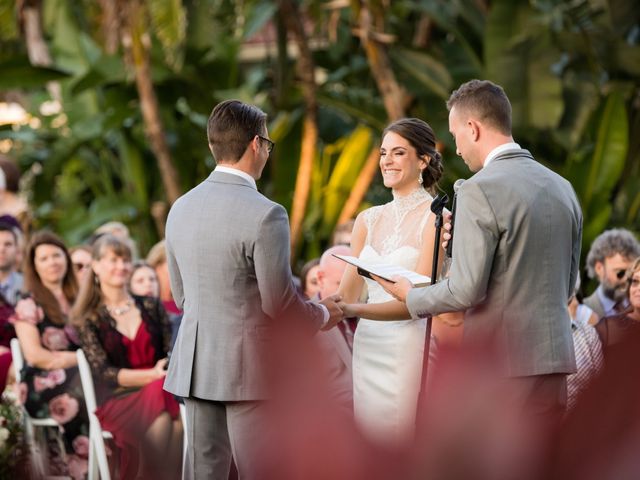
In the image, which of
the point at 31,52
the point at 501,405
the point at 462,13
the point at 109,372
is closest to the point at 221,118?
the point at 501,405

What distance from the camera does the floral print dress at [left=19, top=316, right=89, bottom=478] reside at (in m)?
6.23

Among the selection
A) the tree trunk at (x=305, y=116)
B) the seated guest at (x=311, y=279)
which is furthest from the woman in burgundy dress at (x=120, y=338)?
the tree trunk at (x=305, y=116)

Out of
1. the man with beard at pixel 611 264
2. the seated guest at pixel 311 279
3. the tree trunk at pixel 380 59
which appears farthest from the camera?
the tree trunk at pixel 380 59

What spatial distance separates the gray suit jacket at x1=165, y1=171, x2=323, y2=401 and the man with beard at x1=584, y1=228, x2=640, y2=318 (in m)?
3.43

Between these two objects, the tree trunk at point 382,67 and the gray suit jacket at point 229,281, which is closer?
the gray suit jacket at point 229,281

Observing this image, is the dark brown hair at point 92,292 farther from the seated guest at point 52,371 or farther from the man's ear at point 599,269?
the man's ear at point 599,269

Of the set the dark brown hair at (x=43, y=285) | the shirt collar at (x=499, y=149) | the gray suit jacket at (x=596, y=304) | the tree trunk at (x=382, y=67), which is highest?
the tree trunk at (x=382, y=67)

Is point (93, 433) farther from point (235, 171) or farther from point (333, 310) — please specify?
point (235, 171)

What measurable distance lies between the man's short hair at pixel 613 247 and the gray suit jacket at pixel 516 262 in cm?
348

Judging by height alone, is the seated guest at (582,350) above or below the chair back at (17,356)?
above

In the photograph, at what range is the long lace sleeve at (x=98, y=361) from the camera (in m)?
6.06

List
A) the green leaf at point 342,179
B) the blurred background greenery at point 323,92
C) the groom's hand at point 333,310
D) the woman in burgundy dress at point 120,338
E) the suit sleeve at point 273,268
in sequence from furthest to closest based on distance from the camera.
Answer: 1. the green leaf at point 342,179
2. the blurred background greenery at point 323,92
3. the woman in burgundy dress at point 120,338
4. the groom's hand at point 333,310
5. the suit sleeve at point 273,268

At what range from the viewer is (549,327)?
3.23 meters

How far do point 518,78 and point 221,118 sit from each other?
7.92 meters
